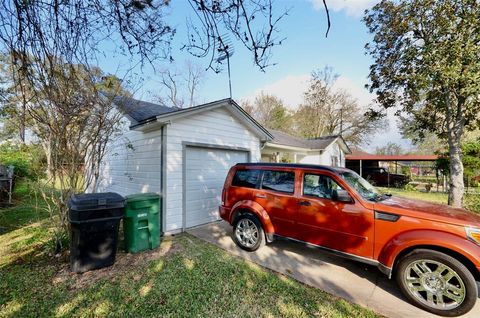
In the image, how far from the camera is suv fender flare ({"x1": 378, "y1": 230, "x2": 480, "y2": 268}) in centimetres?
272

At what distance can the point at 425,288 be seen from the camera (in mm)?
2949

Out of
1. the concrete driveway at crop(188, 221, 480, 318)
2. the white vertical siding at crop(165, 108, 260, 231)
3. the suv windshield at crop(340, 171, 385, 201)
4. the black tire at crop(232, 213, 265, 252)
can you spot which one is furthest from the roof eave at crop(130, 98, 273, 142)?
the suv windshield at crop(340, 171, 385, 201)

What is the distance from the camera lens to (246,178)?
5141mm

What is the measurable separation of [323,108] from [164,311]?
2775 cm

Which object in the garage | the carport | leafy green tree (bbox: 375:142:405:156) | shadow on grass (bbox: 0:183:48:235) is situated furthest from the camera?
leafy green tree (bbox: 375:142:405:156)

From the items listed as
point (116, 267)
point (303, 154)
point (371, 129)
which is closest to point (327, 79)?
point (371, 129)

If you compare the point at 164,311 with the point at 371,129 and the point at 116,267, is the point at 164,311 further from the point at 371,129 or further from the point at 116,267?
the point at 371,129

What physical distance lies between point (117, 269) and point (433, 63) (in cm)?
996

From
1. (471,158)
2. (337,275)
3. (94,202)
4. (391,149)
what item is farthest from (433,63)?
(391,149)

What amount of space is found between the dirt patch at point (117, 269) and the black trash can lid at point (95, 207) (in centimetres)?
92

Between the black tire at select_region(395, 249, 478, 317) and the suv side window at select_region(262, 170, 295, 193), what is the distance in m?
2.06

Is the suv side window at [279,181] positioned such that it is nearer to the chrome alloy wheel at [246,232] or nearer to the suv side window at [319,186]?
the suv side window at [319,186]

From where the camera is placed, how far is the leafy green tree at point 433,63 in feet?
20.9

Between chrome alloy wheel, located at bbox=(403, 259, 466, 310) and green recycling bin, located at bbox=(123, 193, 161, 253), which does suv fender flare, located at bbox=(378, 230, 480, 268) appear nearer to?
chrome alloy wheel, located at bbox=(403, 259, 466, 310)
